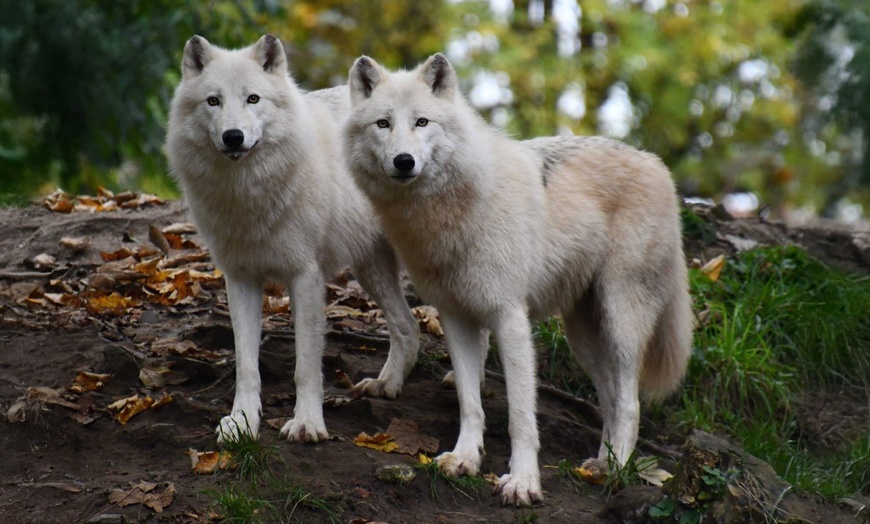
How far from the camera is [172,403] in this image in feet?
17.1

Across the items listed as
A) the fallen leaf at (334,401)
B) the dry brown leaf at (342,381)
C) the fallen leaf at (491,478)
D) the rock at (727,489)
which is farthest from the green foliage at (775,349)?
the fallen leaf at (334,401)

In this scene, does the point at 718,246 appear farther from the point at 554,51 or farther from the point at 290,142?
the point at 554,51

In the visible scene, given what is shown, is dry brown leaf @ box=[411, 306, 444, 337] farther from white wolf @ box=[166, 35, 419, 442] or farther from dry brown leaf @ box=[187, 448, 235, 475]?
dry brown leaf @ box=[187, 448, 235, 475]

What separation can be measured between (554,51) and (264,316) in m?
11.4

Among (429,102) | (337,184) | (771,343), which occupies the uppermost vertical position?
(429,102)

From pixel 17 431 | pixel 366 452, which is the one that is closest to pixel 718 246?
pixel 366 452

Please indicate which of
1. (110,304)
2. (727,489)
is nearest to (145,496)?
(110,304)

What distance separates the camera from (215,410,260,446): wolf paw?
4.79 meters

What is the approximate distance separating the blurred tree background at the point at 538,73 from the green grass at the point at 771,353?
115 centimetres

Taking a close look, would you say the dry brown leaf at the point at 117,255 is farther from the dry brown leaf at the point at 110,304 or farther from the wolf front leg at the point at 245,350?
the wolf front leg at the point at 245,350

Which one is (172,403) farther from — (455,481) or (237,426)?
(455,481)

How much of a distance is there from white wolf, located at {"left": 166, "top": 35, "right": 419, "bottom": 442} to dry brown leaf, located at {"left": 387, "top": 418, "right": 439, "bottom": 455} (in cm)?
42

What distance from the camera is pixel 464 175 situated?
5039 mm

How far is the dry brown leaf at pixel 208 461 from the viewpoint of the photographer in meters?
4.68
